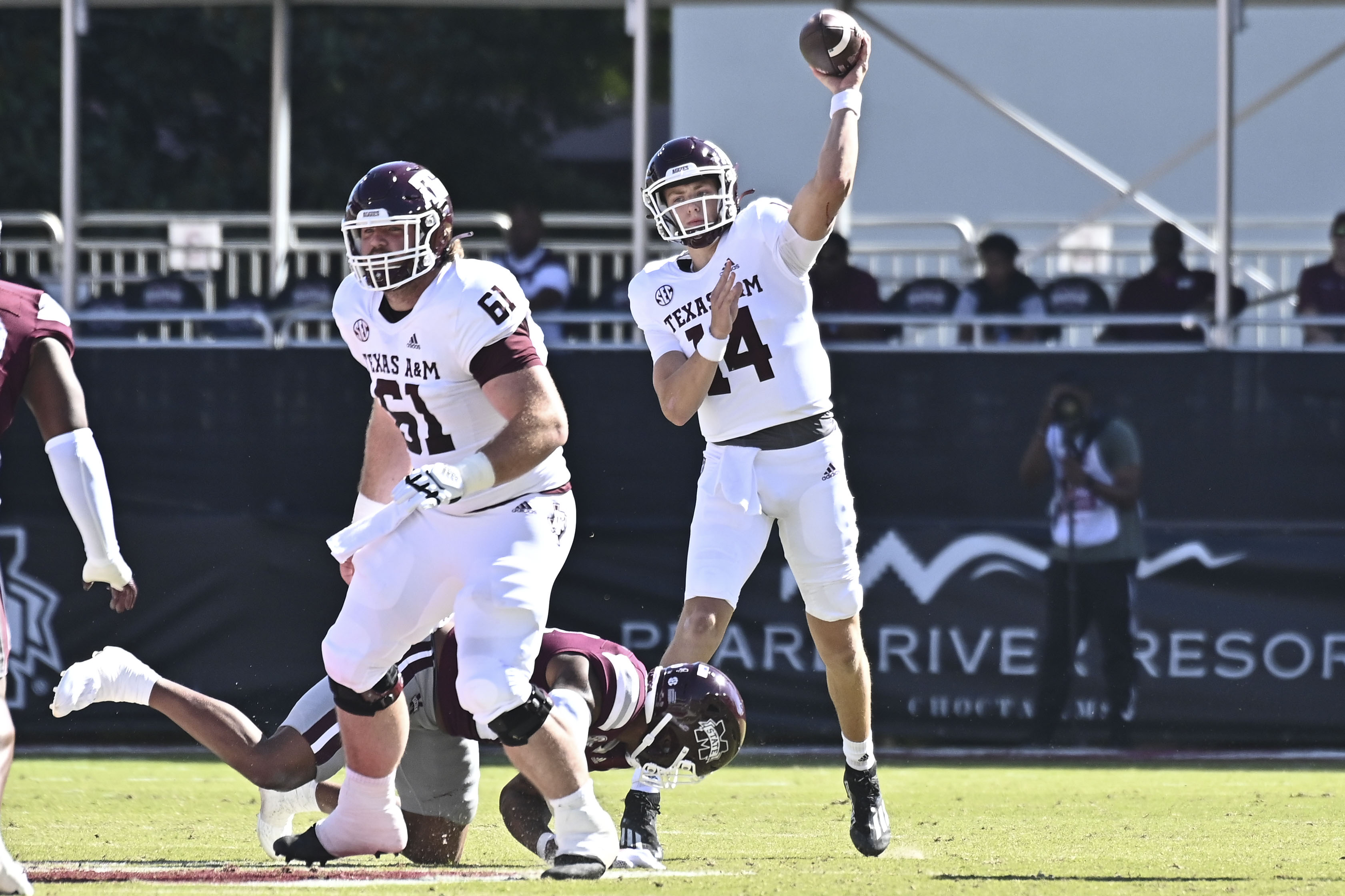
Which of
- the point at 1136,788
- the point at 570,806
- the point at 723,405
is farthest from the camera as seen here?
the point at 1136,788

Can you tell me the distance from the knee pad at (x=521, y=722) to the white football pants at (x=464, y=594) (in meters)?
0.02

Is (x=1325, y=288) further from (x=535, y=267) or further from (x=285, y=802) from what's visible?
(x=285, y=802)

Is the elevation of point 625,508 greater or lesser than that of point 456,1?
lesser

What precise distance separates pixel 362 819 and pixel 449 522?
0.90 meters

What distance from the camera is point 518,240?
38.0ft

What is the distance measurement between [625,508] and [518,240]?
2.02 metres

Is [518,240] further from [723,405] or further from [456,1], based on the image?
[723,405]

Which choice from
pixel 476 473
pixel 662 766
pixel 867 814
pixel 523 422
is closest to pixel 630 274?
pixel 867 814

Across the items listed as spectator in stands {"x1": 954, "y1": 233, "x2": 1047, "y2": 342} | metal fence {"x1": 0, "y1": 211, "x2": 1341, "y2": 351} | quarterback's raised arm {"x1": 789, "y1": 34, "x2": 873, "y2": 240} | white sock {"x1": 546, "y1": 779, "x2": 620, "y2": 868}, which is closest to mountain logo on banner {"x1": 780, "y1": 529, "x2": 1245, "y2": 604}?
metal fence {"x1": 0, "y1": 211, "x2": 1341, "y2": 351}

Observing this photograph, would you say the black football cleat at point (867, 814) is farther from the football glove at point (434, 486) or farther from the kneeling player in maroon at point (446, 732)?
the football glove at point (434, 486)

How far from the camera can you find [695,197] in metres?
6.57

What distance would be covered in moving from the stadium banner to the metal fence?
230mm

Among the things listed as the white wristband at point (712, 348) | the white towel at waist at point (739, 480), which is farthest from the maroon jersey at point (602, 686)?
the white wristband at point (712, 348)

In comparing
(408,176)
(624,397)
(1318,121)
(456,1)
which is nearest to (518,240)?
(624,397)
